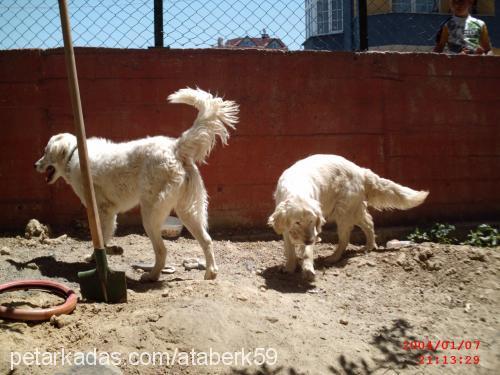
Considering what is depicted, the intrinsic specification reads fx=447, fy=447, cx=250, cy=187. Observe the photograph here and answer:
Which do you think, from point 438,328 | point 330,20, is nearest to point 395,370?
point 438,328

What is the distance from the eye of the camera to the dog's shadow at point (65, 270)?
4141 mm

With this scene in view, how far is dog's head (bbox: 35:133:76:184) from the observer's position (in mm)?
4816

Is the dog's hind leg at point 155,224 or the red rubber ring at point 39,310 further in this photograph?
the dog's hind leg at point 155,224

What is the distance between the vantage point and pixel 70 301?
10.6ft

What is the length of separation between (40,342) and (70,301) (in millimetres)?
446

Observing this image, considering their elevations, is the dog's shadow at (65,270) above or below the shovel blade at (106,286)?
below

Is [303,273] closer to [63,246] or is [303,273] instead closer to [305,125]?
[305,125]

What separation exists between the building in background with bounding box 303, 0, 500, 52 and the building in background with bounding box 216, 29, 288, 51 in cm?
48

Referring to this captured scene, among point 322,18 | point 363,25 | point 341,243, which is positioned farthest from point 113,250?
point 322,18

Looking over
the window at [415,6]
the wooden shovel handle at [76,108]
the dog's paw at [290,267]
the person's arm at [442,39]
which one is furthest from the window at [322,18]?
the window at [415,6]

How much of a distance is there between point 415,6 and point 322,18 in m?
7.06

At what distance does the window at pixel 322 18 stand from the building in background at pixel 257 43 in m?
0.50

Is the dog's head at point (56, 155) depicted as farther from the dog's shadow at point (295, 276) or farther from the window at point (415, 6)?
the window at point (415, 6)

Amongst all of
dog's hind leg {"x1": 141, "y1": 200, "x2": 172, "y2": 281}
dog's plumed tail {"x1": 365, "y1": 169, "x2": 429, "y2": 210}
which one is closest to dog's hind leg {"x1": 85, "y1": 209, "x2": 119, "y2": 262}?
dog's hind leg {"x1": 141, "y1": 200, "x2": 172, "y2": 281}
